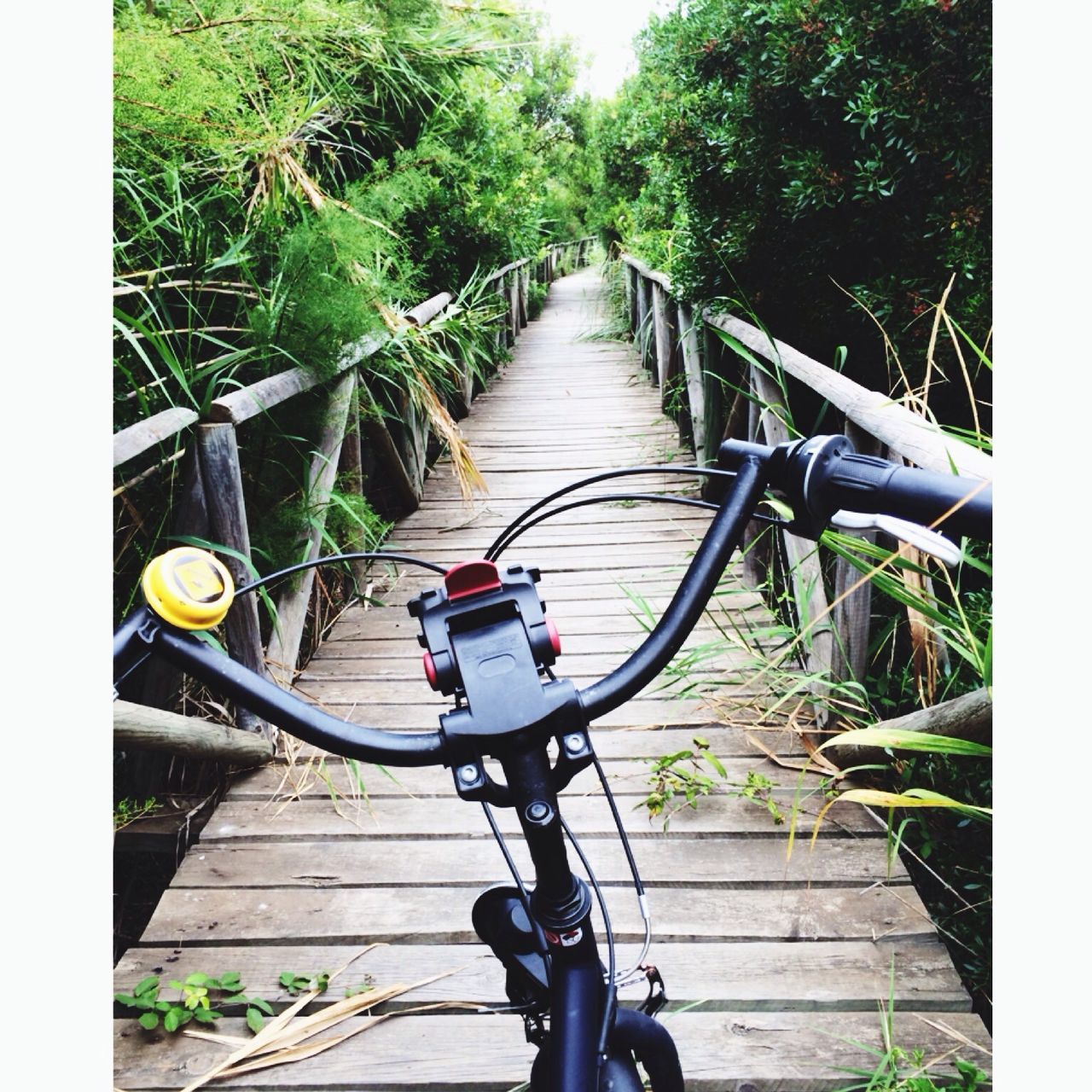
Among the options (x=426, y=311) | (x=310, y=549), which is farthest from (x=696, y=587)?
(x=426, y=311)

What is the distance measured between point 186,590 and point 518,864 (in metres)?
1.58

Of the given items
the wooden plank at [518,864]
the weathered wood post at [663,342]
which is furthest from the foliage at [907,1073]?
the weathered wood post at [663,342]

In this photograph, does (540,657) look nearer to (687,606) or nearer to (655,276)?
(687,606)

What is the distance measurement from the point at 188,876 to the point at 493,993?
84cm

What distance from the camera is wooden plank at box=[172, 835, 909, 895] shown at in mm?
2082

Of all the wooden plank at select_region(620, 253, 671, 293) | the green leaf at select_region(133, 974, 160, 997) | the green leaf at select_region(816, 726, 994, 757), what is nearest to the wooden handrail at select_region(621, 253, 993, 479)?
the green leaf at select_region(816, 726, 994, 757)

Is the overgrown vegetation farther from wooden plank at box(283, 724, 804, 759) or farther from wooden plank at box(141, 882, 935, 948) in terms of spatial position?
wooden plank at box(283, 724, 804, 759)

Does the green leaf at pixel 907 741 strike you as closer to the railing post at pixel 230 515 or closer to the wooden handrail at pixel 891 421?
the wooden handrail at pixel 891 421

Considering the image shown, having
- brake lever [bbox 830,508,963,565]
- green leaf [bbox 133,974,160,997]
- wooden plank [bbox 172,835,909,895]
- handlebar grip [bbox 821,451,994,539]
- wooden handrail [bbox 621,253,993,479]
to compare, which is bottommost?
wooden plank [bbox 172,835,909,895]

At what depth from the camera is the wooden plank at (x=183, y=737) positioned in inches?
74.9

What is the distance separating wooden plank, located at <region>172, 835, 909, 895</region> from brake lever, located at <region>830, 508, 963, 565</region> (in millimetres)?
1381

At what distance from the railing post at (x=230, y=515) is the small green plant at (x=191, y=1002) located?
645 mm

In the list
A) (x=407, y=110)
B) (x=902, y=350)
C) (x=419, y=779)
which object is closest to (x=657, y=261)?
(x=407, y=110)
